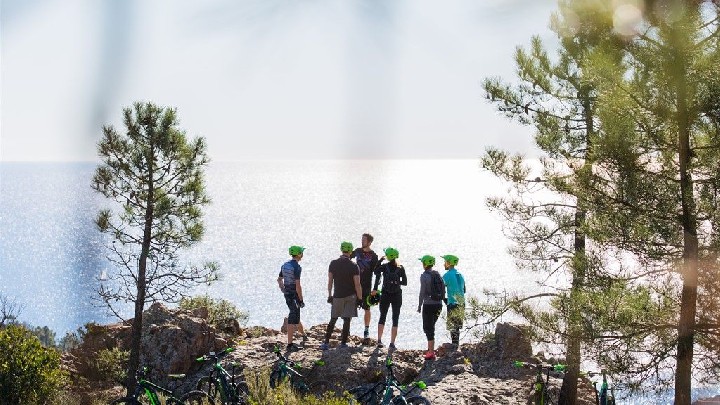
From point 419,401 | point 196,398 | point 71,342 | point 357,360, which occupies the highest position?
point 357,360

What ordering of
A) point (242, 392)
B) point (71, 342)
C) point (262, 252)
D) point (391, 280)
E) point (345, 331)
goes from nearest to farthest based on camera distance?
point (242, 392) < point (391, 280) < point (345, 331) < point (71, 342) < point (262, 252)

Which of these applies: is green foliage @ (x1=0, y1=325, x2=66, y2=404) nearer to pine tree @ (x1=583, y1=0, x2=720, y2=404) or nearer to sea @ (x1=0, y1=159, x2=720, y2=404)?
pine tree @ (x1=583, y1=0, x2=720, y2=404)

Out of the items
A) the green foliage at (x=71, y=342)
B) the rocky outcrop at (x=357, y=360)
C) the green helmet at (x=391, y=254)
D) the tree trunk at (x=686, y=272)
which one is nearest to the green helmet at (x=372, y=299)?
the rocky outcrop at (x=357, y=360)

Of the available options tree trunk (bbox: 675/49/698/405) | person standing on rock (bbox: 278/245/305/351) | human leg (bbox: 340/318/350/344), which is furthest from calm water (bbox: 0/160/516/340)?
tree trunk (bbox: 675/49/698/405)

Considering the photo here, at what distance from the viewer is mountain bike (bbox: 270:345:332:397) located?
12.4 m

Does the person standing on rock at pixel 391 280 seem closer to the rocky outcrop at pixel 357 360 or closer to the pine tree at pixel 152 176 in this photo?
the rocky outcrop at pixel 357 360

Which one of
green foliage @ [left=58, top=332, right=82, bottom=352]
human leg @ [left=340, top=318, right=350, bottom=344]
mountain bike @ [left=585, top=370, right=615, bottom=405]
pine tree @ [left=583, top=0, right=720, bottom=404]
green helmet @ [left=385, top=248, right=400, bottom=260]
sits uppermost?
pine tree @ [left=583, top=0, right=720, bottom=404]

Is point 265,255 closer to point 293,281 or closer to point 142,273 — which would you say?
A: point 142,273

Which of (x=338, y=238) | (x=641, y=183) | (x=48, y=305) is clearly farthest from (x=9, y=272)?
(x=641, y=183)

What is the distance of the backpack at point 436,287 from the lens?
1367cm

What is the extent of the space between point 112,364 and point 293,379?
232 inches

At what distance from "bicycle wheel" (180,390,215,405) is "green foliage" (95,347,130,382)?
16.2 ft

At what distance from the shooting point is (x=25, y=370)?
13164 millimetres

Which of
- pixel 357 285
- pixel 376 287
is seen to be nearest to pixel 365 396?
pixel 357 285
